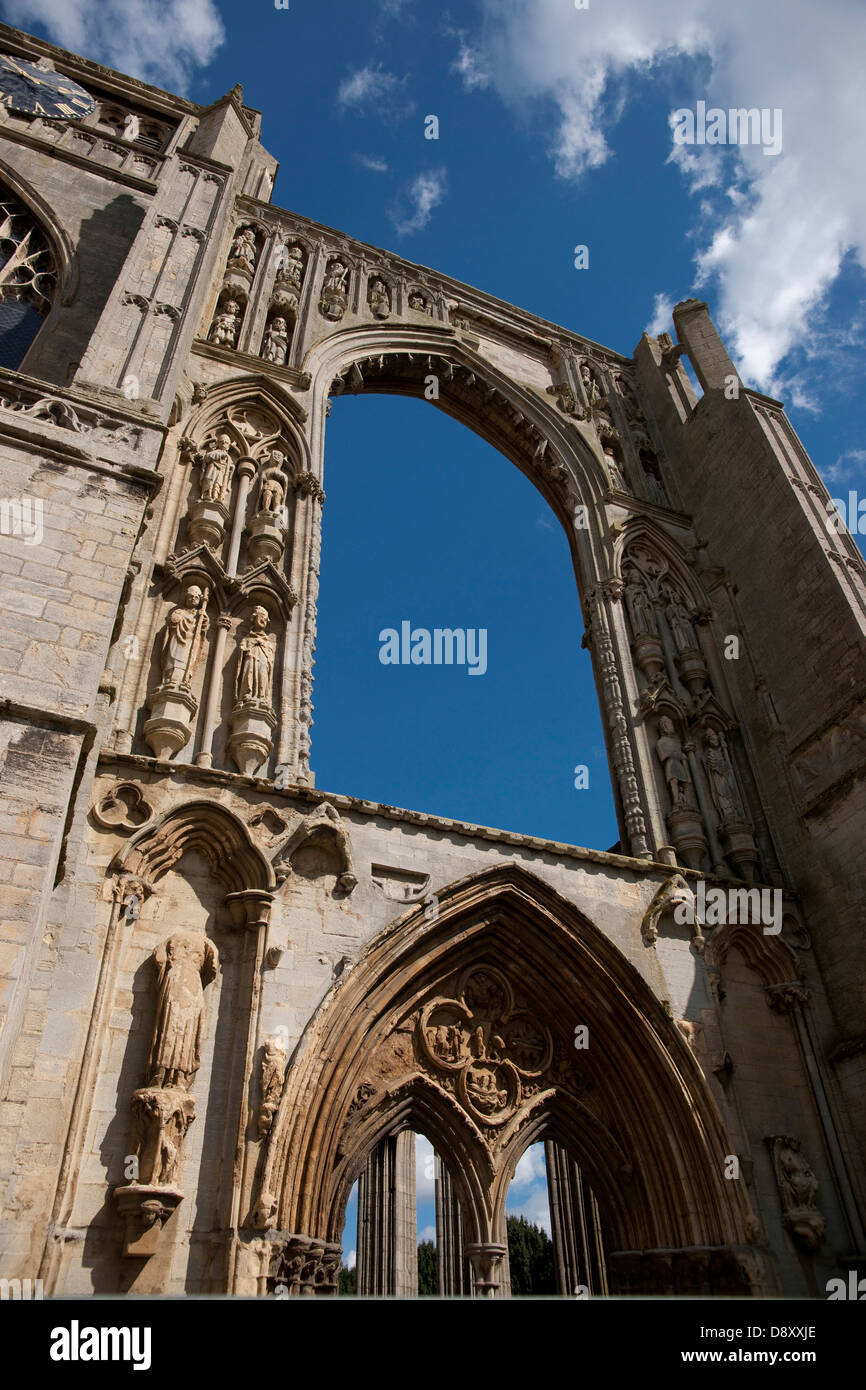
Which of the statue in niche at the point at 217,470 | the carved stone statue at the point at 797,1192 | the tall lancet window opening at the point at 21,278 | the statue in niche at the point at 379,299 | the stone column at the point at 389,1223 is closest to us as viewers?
the carved stone statue at the point at 797,1192

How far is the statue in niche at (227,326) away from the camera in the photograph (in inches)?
440

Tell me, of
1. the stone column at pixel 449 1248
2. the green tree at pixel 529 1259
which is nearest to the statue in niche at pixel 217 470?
the stone column at pixel 449 1248

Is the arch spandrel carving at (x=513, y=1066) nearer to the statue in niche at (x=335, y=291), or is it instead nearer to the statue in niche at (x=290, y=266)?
the statue in niche at (x=335, y=291)

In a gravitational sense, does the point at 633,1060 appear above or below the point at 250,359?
below

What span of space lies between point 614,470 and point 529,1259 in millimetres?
25875

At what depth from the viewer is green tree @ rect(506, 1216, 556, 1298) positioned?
27.4 meters

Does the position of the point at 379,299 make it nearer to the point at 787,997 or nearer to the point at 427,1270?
the point at 787,997

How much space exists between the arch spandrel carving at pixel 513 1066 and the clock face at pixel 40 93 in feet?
41.5

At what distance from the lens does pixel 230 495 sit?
30.9 feet

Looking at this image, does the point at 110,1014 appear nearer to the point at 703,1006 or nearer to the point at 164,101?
the point at 703,1006

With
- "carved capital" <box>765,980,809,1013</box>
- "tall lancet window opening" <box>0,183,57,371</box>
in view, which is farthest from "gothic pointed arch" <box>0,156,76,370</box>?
A: "carved capital" <box>765,980,809,1013</box>

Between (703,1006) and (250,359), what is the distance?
8660mm

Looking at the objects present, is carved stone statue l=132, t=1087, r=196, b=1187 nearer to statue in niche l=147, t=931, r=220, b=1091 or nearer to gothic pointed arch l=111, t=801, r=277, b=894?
statue in niche l=147, t=931, r=220, b=1091
